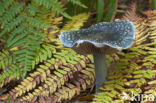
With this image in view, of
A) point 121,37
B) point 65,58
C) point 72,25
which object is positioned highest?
point 72,25

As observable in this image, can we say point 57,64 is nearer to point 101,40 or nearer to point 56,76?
point 56,76

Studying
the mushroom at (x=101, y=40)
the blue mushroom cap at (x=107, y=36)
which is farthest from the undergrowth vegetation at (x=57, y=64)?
the blue mushroom cap at (x=107, y=36)

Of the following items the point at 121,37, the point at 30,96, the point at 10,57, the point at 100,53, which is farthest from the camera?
the point at 10,57

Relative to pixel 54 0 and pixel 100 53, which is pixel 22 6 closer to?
pixel 54 0

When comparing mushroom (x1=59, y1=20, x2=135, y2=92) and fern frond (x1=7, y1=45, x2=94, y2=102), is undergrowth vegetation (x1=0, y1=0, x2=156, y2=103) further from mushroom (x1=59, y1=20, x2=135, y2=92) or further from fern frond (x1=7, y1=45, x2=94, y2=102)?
mushroom (x1=59, y1=20, x2=135, y2=92)

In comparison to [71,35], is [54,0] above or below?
above

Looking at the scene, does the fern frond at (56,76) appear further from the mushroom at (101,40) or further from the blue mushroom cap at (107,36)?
the blue mushroom cap at (107,36)

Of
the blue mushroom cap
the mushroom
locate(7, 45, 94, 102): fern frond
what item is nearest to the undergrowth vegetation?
locate(7, 45, 94, 102): fern frond

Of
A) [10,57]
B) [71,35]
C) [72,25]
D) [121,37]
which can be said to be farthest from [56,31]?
[121,37]
